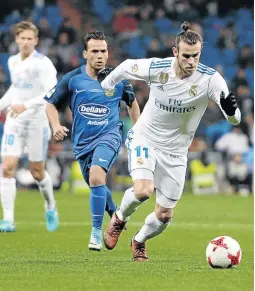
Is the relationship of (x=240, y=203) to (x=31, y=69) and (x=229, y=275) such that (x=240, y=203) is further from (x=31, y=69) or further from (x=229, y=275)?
(x=229, y=275)

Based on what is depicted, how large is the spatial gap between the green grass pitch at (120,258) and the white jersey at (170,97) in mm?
1186

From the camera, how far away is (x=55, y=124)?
33.6ft

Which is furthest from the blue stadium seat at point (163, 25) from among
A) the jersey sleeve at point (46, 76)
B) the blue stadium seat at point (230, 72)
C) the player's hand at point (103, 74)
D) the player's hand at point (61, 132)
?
the player's hand at point (61, 132)

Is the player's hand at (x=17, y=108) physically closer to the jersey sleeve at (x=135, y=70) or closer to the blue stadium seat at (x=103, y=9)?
the jersey sleeve at (x=135, y=70)

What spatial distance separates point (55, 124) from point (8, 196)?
289 cm

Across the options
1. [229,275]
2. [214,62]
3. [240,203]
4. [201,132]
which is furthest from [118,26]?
[229,275]

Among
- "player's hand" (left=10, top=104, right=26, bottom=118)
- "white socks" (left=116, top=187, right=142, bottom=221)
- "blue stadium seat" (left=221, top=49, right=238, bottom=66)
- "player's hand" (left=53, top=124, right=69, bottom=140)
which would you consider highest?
"blue stadium seat" (left=221, top=49, right=238, bottom=66)

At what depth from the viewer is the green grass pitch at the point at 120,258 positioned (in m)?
7.62

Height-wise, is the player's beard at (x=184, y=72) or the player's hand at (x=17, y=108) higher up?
the player's beard at (x=184, y=72)

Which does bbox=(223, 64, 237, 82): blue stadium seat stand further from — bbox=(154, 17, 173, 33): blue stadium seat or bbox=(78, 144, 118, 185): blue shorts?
bbox=(78, 144, 118, 185): blue shorts

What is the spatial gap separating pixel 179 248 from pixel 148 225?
173 cm

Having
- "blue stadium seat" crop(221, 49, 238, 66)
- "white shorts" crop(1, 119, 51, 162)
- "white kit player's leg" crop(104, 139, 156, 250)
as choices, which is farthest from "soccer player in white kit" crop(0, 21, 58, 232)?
"blue stadium seat" crop(221, 49, 238, 66)

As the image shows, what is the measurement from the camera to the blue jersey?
10.7 metres

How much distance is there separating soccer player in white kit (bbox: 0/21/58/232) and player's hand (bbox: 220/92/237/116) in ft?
14.9
